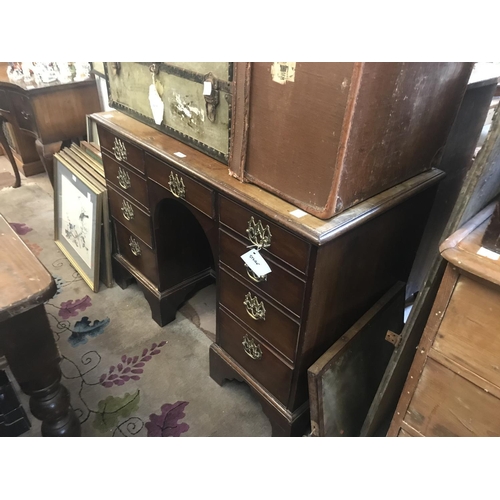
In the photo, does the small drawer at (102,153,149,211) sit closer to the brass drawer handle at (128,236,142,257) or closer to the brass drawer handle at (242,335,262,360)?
the brass drawer handle at (128,236,142,257)

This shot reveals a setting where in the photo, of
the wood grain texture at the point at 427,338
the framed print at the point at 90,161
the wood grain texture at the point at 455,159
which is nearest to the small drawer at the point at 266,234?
the wood grain texture at the point at 427,338

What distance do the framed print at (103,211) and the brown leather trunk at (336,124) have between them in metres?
1.01

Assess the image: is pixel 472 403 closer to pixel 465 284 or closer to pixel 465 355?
pixel 465 355

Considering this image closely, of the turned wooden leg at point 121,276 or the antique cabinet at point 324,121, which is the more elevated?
the antique cabinet at point 324,121

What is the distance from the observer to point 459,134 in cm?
126

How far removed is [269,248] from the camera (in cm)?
104

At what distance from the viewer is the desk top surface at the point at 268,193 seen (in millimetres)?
919

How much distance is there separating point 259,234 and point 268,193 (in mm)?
110

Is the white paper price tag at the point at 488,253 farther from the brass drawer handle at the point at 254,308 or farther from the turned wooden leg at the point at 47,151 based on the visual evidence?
the turned wooden leg at the point at 47,151

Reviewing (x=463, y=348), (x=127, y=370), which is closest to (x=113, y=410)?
(x=127, y=370)

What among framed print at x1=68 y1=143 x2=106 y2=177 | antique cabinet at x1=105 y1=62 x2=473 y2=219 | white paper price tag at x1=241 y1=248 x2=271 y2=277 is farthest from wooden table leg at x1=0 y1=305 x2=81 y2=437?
framed print at x1=68 y1=143 x2=106 y2=177
